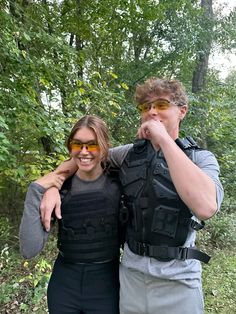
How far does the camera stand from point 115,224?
1.87 meters

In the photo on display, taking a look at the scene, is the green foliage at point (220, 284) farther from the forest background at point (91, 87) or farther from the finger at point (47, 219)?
the finger at point (47, 219)

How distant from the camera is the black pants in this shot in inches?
72.2

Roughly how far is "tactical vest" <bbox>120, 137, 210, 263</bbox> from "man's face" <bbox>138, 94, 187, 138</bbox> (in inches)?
3.6

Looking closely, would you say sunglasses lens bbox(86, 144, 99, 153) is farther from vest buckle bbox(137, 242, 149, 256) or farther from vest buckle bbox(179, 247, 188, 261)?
vest buckle bbox(179, 247, 188, 261)

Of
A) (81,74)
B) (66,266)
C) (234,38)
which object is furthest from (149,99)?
(234,38)

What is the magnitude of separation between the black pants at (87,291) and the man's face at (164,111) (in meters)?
0.85

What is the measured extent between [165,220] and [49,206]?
59 centimetres

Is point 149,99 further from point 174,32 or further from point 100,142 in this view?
Answer: point 174,32

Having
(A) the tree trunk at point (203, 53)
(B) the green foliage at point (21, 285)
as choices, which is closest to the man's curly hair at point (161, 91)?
(B) the green foliage at point (21, 285)

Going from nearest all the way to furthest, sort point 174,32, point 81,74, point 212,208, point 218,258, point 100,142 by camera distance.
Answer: point 212,208
point 100,142
point 81,74
point 218,258
point 174,32

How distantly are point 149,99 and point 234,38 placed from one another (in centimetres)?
780

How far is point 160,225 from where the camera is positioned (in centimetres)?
160

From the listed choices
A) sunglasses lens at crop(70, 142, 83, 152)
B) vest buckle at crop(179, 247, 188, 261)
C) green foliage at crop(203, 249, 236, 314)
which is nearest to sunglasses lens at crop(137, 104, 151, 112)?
sunglasses lens at crop(70, 142, 83, 152)

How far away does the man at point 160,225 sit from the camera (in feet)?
5.13
